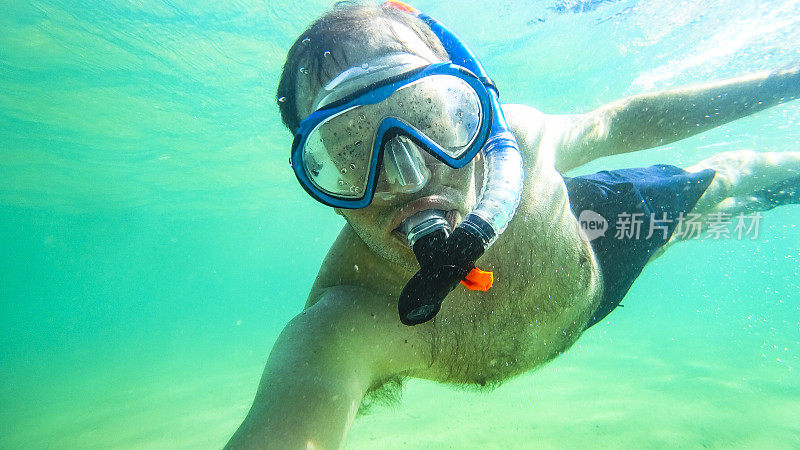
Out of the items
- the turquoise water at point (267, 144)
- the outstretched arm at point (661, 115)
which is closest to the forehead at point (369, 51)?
the outstretched arm at point (661, 115)

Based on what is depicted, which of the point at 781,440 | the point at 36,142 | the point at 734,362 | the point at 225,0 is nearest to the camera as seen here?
the point at 781,440

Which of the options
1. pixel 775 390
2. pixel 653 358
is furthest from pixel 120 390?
pixel 775 390

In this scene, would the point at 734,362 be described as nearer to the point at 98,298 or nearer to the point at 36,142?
the point at 36,142

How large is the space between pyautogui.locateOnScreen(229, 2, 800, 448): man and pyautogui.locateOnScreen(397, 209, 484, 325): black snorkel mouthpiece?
A: 85mm

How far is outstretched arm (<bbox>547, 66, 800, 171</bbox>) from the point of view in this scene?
352 cm

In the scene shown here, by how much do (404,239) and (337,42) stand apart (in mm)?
1211

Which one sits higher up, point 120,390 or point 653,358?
point 653,358

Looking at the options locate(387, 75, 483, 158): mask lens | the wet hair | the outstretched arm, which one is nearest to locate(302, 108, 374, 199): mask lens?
locate(387, 75, 483, 158): mask lens

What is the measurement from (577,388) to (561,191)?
8658 mm

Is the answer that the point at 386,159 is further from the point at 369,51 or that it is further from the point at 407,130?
the point at 369,51

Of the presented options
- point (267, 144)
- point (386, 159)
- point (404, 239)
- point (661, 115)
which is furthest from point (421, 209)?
point (267, 144)

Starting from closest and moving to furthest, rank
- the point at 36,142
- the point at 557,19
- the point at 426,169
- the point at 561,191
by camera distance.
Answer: the point at 426,169, the point at 561,191, the point at 557,19, the point at 36,142

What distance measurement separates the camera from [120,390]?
51.8ft

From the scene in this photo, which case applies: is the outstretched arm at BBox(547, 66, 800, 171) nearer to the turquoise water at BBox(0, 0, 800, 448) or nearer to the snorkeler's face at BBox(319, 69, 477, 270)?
the snorkeler's face at BBox(319, 69, 477, 270)
